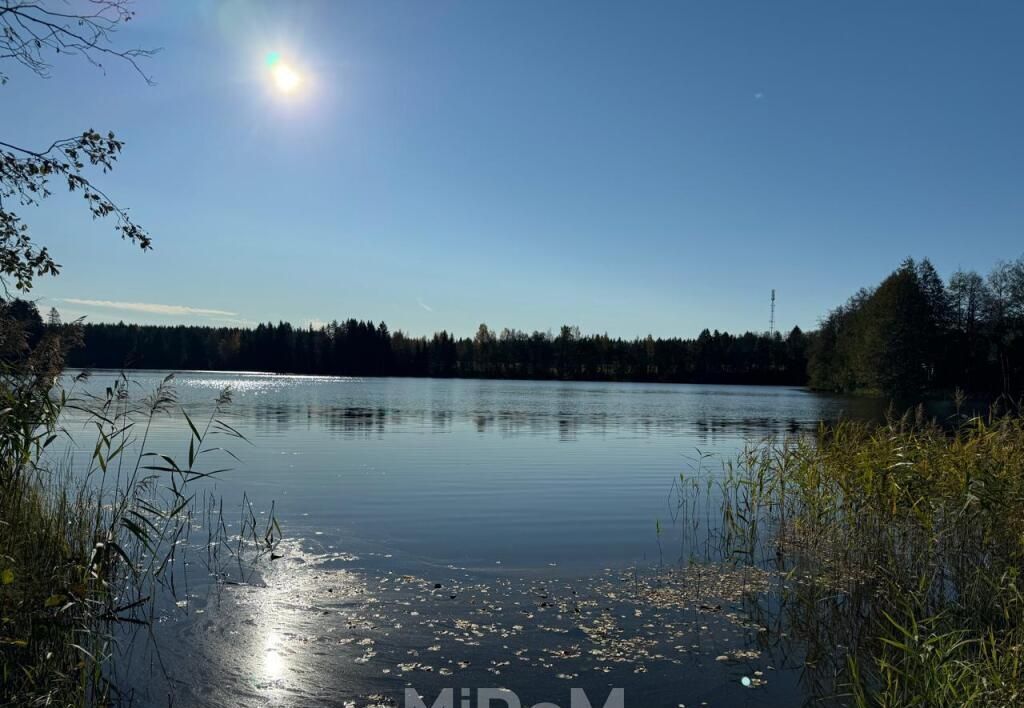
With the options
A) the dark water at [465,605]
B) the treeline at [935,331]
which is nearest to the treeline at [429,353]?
the treeline at [935,331]

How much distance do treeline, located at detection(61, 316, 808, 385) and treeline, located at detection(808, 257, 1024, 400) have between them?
7025 cm

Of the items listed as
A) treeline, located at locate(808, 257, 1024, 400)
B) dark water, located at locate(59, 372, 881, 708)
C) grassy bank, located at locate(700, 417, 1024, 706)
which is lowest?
dark water, located at locate(59, 372, 881, 708)

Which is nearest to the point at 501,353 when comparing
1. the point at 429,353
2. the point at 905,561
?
the point at 429,353

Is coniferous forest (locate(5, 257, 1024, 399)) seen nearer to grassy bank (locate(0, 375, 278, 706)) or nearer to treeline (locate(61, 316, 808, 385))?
treeline (locate(61, 316, 808, 385))

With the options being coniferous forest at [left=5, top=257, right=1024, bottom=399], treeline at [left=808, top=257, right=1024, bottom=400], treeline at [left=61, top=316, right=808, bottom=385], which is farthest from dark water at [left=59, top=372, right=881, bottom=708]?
treeline at [left=61, top=316, right=808, bottom=385]

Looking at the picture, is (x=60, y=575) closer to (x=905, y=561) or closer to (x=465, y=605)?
(x=465, y=605)

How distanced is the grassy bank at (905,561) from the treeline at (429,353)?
155238 mm

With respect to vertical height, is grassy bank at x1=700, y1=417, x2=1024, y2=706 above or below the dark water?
above

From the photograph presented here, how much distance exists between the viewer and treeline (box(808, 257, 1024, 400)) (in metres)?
75.4

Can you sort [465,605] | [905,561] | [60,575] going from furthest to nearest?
[905,561] < [465,605] < [60,575]

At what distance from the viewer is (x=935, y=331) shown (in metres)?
78.2

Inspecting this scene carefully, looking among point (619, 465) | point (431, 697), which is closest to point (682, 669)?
point (431, 697)

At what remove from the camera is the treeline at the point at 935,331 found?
75.4 m

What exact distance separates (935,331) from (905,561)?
80.6 metres
